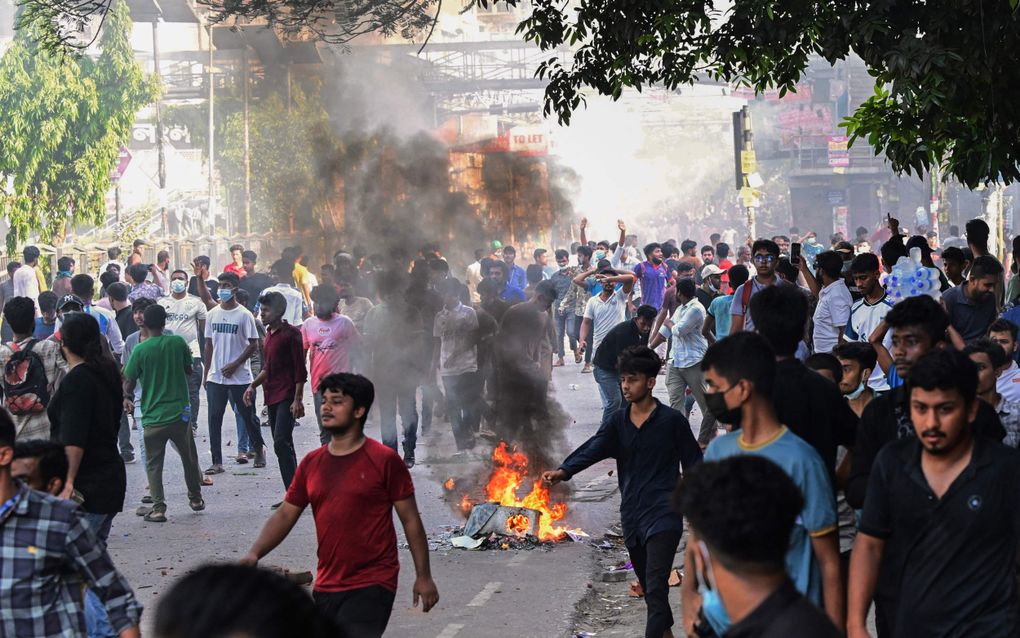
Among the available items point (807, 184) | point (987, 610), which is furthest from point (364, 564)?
point (807, 184)

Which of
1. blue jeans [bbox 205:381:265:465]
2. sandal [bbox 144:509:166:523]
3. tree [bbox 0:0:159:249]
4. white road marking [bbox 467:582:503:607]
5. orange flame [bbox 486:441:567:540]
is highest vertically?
tree [bbox 0:0:159:249]

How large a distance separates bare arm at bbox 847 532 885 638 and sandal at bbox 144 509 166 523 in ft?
A: 24.1

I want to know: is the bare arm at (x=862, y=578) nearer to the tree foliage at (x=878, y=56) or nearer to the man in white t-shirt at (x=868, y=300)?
the tree foliage at (x=878, y=56)

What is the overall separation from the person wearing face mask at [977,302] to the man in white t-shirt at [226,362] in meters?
6.17

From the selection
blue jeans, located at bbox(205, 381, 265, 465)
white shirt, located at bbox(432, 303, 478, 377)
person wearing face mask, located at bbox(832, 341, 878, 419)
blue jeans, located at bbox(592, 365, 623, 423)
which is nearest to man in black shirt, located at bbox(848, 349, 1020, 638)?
person wearing face mask, located at bbox(832, 341, 878, 419)

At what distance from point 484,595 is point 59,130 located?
25.3 m

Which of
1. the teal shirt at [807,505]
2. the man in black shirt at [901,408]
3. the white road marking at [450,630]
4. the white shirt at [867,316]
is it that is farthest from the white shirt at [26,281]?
the teal shirt at [807,505]

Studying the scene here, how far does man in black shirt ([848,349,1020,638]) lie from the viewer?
3949 millimetres

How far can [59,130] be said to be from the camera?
31.0 meters

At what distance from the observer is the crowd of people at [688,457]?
10.3ft

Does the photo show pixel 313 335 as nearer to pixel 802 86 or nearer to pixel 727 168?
pixel 802 86

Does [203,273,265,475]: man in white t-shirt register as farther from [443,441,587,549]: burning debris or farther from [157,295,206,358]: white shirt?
[443,441,587,549]: burning debris

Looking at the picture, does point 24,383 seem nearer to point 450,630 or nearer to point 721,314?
point 450,630

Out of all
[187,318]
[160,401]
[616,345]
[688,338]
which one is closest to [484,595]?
[160,401]
